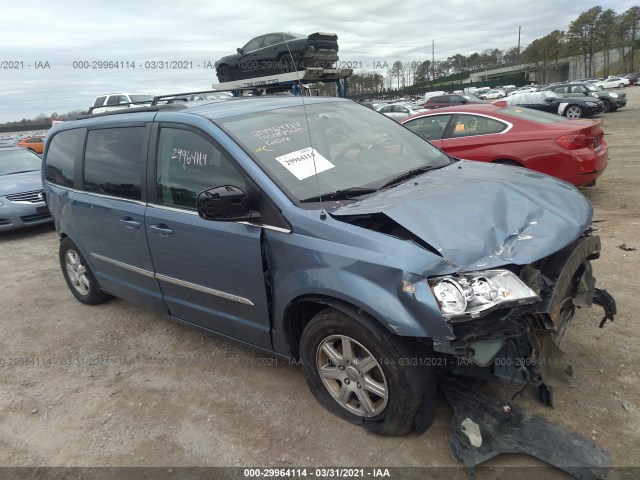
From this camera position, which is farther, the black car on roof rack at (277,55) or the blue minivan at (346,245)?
the black car on roof rack at (277,55)

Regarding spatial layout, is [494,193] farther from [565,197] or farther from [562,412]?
[562,412]

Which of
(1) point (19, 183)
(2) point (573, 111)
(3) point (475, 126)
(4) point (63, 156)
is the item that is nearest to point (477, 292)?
(4) point (63, 156)

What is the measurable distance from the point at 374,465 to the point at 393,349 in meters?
0.64

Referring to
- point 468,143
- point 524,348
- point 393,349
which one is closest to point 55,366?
point 393,349

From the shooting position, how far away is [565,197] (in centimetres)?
287

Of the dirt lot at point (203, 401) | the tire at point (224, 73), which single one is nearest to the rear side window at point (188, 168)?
the dirt lot at point (203, 401)

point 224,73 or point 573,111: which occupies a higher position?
point 224,73

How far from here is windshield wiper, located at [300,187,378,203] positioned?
8.62 ft

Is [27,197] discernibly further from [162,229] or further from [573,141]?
[573,141]

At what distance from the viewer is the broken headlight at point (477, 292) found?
204cm

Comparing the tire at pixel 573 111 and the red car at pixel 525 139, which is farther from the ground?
the red car at pixel 525 139

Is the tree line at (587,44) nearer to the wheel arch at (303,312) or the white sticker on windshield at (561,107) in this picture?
the white sticker on windshield at (561,107)

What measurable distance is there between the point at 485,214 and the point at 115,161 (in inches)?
112

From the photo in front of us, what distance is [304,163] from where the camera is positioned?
9.32ft
